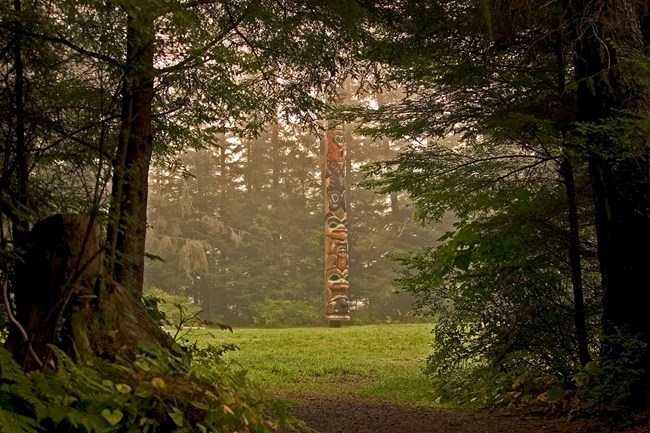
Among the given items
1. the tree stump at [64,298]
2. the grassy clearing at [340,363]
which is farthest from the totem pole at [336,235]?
the tree stump at [64,298]

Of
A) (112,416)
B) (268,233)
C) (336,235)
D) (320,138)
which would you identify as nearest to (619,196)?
(320,138)

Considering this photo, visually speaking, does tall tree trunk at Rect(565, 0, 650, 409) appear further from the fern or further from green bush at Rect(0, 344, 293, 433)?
the fern

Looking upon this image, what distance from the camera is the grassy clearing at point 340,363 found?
30.3ft

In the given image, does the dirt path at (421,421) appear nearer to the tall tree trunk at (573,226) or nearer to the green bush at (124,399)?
the tall tree trunk at (573,226)

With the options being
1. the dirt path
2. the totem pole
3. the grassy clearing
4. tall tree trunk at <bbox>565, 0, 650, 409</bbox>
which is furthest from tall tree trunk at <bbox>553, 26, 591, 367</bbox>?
the totem pole

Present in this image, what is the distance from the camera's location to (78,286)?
127 inches

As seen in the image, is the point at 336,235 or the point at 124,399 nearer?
the point at 124,399

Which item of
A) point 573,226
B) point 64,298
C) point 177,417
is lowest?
point 177,417

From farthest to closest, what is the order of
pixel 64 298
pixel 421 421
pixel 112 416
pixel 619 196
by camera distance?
pixel 421 421 → pixel 619 196 → pixel 64 298 → pixel 112 416

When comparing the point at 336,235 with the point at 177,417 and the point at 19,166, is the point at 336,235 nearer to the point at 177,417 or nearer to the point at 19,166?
the point at 19,166

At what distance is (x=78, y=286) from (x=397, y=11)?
4905mm

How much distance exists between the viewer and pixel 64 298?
10.1ft

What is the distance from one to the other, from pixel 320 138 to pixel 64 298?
14.7 feet

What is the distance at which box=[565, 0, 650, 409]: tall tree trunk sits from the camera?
5.50m
